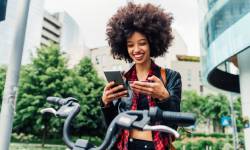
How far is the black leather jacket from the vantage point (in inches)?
70.2

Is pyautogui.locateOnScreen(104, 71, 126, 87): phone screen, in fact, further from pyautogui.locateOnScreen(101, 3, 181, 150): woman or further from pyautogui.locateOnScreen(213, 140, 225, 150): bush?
pyautogui.locateOnScreen(213, 140, 225, 150): bush

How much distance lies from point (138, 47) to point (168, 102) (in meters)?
0.41

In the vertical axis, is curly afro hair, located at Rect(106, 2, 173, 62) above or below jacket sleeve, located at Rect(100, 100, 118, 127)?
above

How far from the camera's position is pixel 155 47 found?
2148mm

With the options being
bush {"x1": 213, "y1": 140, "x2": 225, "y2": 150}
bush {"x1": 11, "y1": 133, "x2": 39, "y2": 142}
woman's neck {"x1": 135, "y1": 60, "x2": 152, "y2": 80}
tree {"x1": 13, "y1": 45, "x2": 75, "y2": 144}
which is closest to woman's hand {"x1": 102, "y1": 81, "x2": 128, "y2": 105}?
woman's neck {"x1": 135, "y1": 60, "x2": 152, "y2": 80}

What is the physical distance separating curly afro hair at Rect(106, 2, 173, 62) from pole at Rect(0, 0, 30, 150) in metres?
2.34

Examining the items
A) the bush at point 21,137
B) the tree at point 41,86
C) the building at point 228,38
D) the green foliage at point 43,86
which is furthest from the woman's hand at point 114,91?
the bush at point 21,137

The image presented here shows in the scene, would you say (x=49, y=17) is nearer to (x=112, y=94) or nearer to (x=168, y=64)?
(x=168, y=64)

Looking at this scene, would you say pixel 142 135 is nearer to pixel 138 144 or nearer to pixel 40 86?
pixel 138 144

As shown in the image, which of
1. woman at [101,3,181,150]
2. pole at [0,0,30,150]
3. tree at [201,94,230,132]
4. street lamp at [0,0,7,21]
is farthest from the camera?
tree at [201,94,230,132]

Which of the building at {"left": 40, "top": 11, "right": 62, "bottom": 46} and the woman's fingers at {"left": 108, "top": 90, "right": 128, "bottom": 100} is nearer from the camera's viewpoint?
the woman's fingers at {"left": 108, "top": 90, "right": 128, "bottom": 100}

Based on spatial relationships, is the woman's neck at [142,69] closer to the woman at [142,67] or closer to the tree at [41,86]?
the woman at [142,67]

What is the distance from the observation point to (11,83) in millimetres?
4199

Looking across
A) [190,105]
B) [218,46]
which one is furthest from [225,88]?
[190,105]
